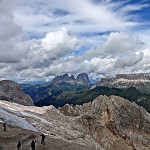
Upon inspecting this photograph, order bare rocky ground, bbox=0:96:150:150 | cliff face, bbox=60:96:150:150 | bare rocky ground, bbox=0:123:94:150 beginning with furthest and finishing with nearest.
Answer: cliff face, bbox=60:96:150:150
bare rocky ground, bbox=0:96:150:150
bare rocky ground, bbox=0:123:94:150

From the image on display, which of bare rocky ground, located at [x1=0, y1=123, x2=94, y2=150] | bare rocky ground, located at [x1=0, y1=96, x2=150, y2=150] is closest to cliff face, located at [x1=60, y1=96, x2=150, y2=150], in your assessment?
bare rocky ground, located at [x1=0, y1=96, x2=150, y2=150]

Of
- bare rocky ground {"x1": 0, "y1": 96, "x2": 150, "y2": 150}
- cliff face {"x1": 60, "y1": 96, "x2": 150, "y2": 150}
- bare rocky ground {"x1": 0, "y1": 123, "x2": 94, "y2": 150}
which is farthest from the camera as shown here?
cliff face {"x1": 60, "y1": 96, "x2": 150, "y2": 150}

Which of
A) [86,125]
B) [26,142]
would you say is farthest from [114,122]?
[26,142]

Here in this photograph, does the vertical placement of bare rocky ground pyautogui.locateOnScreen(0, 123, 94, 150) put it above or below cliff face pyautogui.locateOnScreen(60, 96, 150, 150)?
above

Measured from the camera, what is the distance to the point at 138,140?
142 meters

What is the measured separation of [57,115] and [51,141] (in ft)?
218

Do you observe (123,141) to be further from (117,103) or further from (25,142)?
(25,142)

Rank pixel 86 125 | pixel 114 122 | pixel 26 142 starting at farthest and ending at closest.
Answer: pixel 114 122 < pixel 86 125 < pixel 26 142

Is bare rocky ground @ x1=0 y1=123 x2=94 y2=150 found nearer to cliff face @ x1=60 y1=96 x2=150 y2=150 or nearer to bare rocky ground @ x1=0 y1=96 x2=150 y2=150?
bare rocky ground @ x1=0 y1=96 x2=150 y2=150

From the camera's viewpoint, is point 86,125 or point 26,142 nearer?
point 26,142

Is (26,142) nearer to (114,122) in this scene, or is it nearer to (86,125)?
(86,125)

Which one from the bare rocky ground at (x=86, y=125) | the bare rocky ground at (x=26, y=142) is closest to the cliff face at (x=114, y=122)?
the bare rocky ground at (x=86, y=125)

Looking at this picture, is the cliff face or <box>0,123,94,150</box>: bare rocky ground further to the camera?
the cliff face

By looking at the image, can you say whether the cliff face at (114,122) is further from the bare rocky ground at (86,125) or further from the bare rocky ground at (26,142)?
the bare rocky ground at (26,142)
